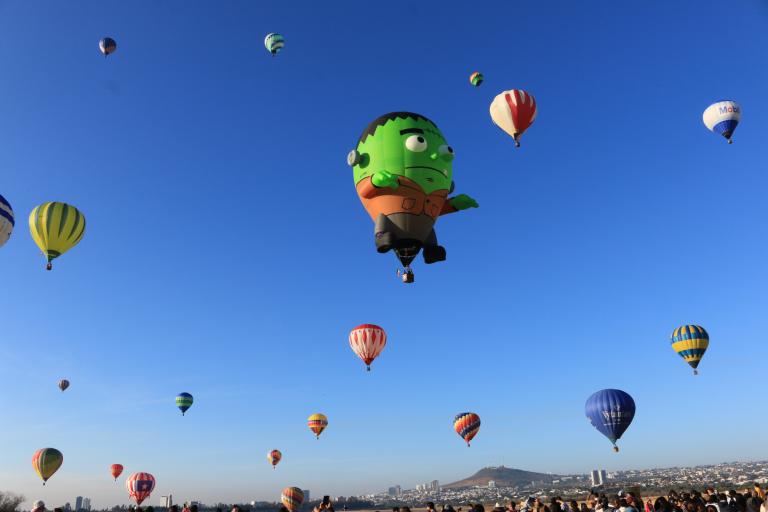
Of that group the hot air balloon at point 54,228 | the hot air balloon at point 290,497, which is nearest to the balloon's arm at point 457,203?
the hot air balloon at point 290,497

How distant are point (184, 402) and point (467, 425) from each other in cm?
2407

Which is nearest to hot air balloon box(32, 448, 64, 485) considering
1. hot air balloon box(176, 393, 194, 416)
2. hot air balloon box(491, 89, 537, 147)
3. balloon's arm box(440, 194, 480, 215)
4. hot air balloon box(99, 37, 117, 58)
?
hot air balloon box(176, 393, 194, 416)

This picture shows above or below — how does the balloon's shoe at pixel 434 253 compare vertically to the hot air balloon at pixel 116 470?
above

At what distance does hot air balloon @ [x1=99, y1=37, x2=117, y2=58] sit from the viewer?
3953cm

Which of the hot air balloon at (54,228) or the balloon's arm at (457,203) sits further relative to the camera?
the hot air balloon at (54,228)

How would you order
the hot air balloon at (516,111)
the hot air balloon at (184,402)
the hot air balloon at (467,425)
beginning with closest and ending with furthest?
the hot air balloon at (516,111) → the hot air balloon at (467,425) → the hot air balloon at (184,402)

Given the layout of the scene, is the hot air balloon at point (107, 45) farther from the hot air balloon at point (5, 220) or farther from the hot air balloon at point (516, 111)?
the hot air balloon at point (516, 111)

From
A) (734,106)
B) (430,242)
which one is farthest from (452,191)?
(734,106)

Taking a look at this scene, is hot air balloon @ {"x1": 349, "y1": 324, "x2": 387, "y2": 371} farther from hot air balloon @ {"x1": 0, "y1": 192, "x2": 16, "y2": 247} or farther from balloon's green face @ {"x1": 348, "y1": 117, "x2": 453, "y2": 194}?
hot air balloon @ {"x1": 0, "y1": 192, "x2": 16, "y2": 247}

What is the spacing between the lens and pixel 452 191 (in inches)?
800

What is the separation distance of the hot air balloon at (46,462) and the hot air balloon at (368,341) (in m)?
23.7

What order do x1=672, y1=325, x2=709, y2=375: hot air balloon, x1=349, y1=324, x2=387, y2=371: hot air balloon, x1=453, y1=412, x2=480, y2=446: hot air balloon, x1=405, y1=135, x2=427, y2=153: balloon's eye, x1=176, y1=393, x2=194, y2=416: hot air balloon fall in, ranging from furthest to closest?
x1=176, y1=393, x2=194, y2=416: hot air balloon
x1=453, y1=412, x2=480, y2=446: hot air balloon
x1=672, y1=325, x2=709, y2=375: hot air balloon
x1=349, y1=324, x2=387, y2=371: hot air balloon
x1=405, y1=135, x2=427, y2=153: balloon's eye

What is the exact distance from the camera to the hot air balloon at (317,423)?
48531mm

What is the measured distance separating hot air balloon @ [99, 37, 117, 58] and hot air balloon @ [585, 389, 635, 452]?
125 ft
